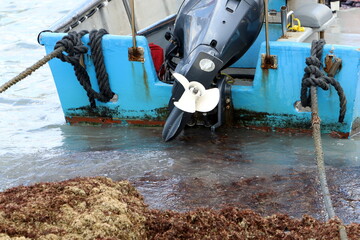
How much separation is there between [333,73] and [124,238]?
2806 millimetres

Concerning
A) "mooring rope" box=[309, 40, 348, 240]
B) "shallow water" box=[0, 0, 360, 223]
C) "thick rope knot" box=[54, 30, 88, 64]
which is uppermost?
"thick rope knot" box=[54, 30, 88, 64]

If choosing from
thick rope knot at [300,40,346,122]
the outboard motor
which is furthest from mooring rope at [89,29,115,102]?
thick rope knot at [300,40,346,122]

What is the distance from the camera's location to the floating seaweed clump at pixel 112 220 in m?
2.49

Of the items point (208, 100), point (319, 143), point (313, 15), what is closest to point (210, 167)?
point (208, 100)

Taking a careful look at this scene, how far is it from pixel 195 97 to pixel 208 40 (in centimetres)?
68

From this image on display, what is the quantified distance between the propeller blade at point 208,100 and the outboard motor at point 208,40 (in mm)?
141

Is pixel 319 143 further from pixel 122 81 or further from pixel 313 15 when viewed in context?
pixel 313 15

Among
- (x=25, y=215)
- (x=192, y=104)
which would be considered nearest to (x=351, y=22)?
(x=192, y=104)

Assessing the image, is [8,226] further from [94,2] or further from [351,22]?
[351,22]

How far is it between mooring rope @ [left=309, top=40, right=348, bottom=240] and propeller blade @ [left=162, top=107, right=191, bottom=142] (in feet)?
3.43

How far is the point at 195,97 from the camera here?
4.18 metres

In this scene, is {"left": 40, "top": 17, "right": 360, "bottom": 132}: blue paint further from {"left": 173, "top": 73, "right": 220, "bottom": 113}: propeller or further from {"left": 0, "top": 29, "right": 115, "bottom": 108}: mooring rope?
{"left": 173, "top": 73, "right": 220, "bottom": 113}: propeller

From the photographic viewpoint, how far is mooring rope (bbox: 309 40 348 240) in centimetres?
281

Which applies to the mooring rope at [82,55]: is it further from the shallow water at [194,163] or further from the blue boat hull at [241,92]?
the shallow water at [194,163]
